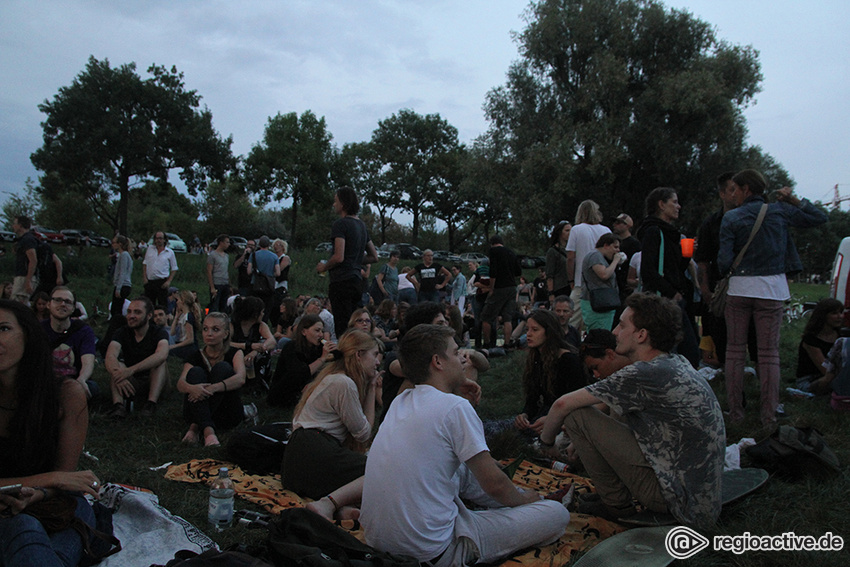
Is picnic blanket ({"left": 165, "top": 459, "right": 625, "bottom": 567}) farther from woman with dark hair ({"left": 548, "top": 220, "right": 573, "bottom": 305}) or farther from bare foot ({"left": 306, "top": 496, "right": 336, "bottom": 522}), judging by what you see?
woman with dark hair ({"left": 548, "top": 220, "right": 573, "bottom": 305})

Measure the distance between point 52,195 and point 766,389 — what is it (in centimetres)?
3481

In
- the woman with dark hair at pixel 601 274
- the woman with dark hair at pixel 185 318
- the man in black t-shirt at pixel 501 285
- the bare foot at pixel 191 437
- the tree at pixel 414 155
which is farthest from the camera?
the tree at pixel 414 155

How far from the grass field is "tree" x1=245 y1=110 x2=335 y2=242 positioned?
105ft

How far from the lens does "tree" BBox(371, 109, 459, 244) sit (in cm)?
4841

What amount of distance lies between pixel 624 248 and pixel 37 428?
6.26m

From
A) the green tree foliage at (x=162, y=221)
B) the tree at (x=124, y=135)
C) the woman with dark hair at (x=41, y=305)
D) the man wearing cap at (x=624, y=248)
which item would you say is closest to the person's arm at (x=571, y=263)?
the man wearing cap at (x=624, y=248)

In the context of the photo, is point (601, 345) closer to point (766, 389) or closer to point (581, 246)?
point (766, 389)

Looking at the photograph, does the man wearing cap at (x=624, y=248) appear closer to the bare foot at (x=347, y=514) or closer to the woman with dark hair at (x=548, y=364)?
the woman with dark hair at (x=548, y=364)

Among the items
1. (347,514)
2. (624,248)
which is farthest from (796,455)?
(624,248)

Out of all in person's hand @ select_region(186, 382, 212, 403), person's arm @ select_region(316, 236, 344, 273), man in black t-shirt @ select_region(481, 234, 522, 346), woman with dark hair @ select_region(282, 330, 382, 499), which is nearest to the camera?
woman with dark hair @ select_region(282, 330, 382, 499)

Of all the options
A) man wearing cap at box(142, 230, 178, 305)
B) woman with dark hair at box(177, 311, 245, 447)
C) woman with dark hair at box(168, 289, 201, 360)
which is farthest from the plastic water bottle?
man wearing cap at box(142, 230, 178, 305)

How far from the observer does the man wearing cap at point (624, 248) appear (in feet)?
22.5

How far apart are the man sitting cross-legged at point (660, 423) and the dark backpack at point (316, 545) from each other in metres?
1.33

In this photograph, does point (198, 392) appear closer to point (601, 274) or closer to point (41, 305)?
point (41, 305)
